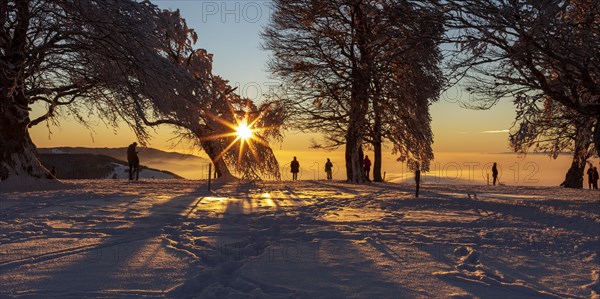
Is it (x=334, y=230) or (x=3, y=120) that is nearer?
(x=334, y=230)

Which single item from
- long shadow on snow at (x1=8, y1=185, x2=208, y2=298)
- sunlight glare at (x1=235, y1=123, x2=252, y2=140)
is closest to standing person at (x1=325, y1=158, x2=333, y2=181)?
sunlight glare at (x1=235, y1=123, x2=252, y2=140)

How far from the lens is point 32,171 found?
17031 mm

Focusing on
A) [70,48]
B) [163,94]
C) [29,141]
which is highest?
[70,48]

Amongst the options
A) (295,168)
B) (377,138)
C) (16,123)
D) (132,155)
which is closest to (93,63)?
(16,123)

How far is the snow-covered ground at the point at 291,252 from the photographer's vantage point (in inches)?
182

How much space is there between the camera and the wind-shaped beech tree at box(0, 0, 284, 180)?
47.1 feet

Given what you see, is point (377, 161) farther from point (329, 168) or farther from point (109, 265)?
point (109, 265)

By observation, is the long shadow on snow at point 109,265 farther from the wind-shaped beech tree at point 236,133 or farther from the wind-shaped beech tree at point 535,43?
the wind-shaped beech tree at point 236,133

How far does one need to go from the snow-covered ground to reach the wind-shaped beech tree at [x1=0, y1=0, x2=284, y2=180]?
474cm

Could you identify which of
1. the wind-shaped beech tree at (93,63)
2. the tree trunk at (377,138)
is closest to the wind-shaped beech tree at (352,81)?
the tree trunk at (377,138)

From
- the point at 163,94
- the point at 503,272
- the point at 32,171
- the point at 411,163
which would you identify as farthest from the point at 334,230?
the point at 411,163

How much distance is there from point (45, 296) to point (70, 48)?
13.5 metres

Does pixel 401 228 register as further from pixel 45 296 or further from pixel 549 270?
pixel 45 296

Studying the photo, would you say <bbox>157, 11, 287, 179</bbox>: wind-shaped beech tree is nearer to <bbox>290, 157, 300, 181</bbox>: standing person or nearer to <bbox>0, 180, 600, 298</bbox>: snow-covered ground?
<bbox>290, 157, 300, 181</bbox>: standing person
